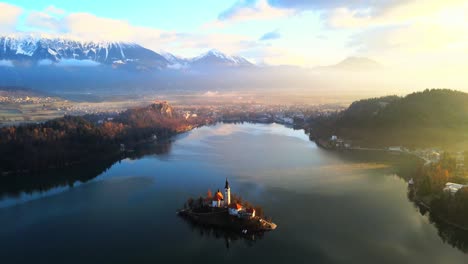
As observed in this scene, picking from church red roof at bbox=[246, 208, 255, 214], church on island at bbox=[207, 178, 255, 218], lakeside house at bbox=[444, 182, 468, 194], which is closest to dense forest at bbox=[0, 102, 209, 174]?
church on island at bbox=[207, 178, 255, 218]

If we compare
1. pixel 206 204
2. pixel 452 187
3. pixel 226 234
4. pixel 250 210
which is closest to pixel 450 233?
pixel 452 187

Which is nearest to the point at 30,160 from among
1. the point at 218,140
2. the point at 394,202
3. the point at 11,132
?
the point at 11,132

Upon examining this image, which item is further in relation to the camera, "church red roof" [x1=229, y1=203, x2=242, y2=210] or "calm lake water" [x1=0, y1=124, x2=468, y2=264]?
"church red roof" [x1=229, y1=203, x2=242, y2=210]

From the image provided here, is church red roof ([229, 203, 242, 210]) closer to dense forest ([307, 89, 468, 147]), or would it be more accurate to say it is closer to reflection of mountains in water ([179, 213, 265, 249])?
reflection of mountains in water ([179, 213, 265, 249])

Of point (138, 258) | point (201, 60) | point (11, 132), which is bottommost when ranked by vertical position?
point (138, 258)

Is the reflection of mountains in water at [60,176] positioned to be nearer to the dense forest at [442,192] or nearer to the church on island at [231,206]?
the church on island at [231,206]

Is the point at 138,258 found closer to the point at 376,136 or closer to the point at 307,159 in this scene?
the point at 307,159

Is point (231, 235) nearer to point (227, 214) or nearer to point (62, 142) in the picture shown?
point (227, 214)
